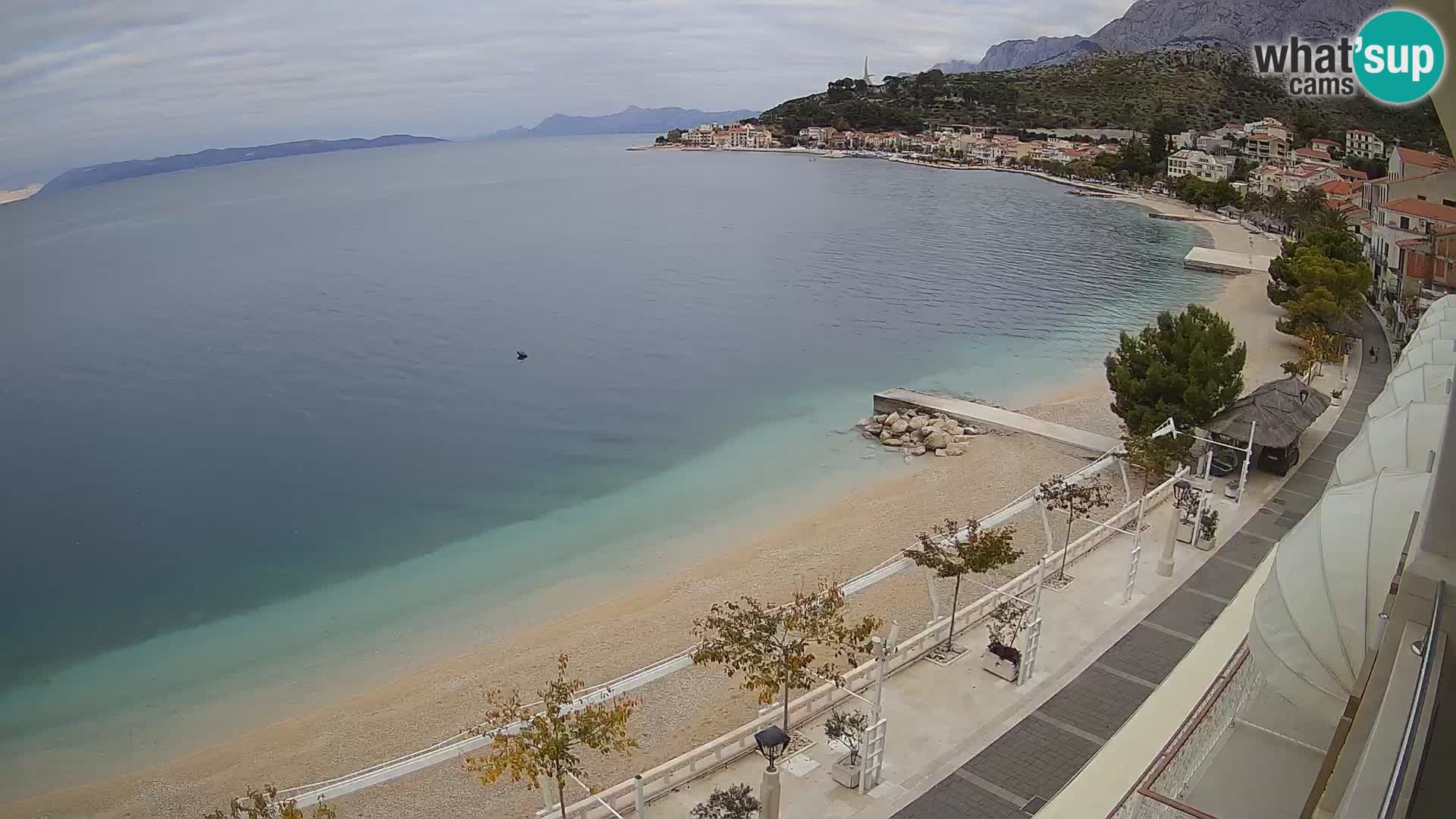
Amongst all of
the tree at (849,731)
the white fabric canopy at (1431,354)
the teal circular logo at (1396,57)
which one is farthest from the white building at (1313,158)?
the tree at (849,731)

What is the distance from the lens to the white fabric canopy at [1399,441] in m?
7.62

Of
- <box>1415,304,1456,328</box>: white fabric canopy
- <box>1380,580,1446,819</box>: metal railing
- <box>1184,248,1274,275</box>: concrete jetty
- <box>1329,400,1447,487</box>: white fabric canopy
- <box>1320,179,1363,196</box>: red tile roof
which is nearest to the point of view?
<box>1380,580,1446,819</box>: metal railing

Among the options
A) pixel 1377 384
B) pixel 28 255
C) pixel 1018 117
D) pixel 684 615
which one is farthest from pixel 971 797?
pixel 1018 117

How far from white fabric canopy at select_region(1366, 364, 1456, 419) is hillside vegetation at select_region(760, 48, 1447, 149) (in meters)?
89.9

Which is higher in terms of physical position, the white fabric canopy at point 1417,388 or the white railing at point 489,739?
the white fabric canopy at point 1417,388

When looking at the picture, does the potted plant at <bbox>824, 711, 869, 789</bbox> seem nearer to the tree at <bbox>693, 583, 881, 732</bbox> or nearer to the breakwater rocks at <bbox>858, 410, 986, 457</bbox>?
the tree at <bbox>693, 583, 881, 732</bbox>

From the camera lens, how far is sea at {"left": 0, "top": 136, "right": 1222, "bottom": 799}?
18344 millimetres

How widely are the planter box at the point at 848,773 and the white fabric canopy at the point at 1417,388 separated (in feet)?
22.3

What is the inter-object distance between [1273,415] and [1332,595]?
14.9 metres

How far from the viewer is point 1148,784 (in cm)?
495

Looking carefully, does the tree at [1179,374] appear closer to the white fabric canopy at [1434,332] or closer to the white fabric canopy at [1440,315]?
the white fabric canopy at [1440,315]

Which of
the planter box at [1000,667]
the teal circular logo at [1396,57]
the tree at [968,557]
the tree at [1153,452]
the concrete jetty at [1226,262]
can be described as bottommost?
the concrete jetty at [1226,262]

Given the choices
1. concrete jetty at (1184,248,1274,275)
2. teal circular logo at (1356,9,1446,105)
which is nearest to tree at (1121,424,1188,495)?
teal circular logo at (1356,9,1446,105)

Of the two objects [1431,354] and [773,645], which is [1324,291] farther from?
[773,645]
